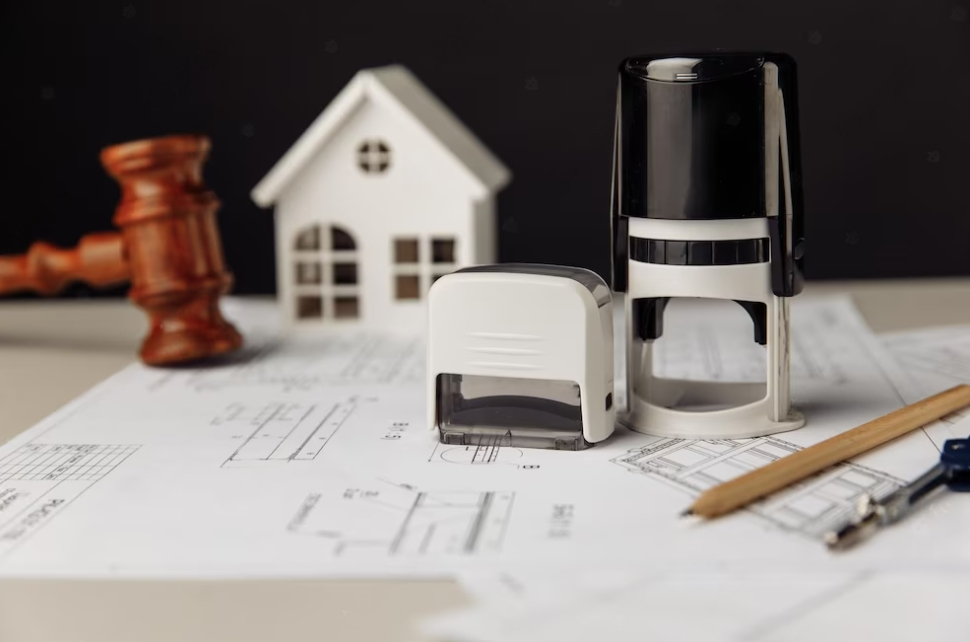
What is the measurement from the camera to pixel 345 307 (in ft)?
4.79

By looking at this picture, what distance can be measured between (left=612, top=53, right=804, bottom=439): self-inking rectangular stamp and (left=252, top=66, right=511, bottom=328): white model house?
467 millimetres

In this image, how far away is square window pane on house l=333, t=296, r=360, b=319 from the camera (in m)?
1.44

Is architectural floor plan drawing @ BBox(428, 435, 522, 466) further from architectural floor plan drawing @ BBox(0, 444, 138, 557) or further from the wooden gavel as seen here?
the wooden gavel

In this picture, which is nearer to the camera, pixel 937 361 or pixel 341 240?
pixel 937 361

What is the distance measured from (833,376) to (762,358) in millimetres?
99

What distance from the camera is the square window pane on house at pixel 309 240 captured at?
142 cm

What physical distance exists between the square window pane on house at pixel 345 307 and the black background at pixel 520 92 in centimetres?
33

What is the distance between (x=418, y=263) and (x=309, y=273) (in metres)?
0.15

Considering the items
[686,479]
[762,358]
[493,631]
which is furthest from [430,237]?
[493,631]

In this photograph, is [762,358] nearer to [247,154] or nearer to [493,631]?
[493,631]

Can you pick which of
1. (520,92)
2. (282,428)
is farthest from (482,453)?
(520,92)

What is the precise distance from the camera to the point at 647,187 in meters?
0.89

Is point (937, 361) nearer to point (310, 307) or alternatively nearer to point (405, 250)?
point (405, 250)

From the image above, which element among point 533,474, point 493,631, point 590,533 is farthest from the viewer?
point 533,474
